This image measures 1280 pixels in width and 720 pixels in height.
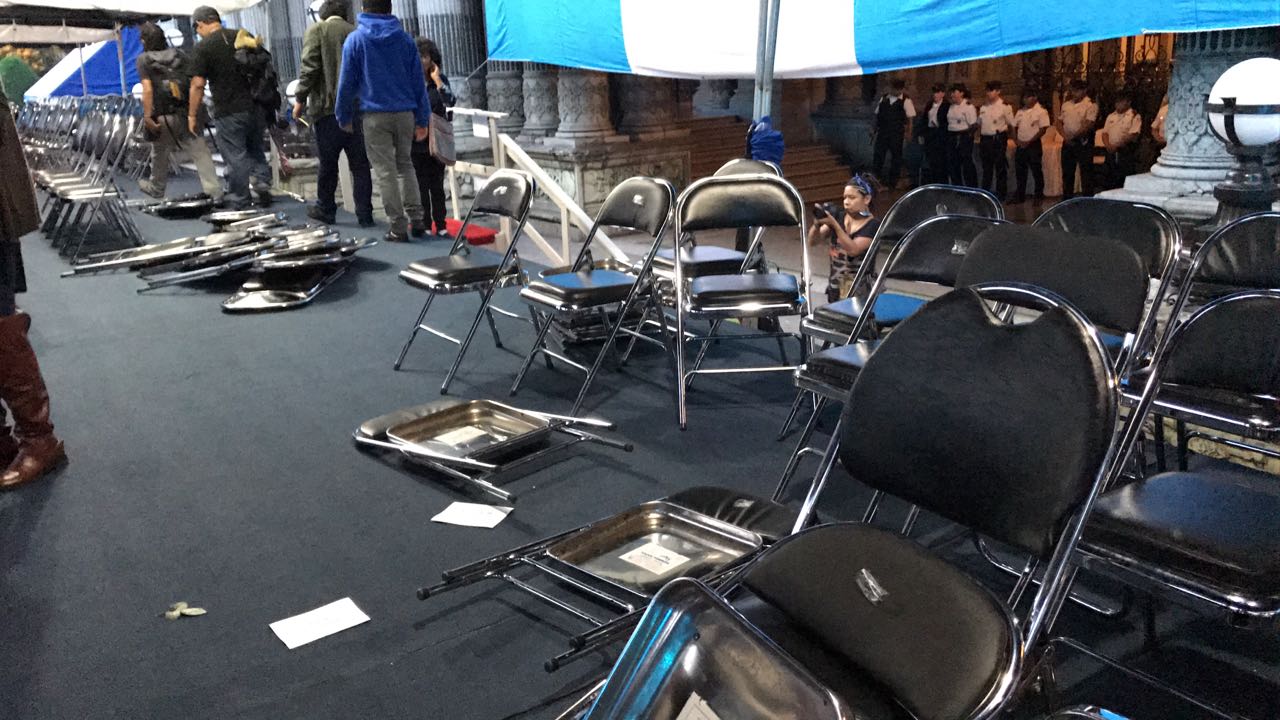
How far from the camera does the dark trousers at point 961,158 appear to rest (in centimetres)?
1209

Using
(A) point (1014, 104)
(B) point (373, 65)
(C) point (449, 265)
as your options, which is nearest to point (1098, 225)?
(C) point (449, 265)

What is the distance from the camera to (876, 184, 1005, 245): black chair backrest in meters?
3.62

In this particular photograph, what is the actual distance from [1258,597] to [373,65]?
20.2 ft

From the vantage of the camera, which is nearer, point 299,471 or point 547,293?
→ point 299,471

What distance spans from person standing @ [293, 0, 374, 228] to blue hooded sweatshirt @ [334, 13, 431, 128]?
1.51 ft

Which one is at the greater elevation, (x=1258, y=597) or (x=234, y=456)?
(x=1258, y=597)

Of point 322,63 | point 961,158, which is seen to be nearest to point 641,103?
point 961,158

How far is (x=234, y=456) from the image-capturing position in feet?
12.3

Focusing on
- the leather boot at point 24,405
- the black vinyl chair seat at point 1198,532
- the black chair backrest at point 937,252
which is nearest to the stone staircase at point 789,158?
the black chair backrest at point 937,252

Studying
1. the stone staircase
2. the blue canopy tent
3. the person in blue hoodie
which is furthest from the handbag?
the blue canopy tent

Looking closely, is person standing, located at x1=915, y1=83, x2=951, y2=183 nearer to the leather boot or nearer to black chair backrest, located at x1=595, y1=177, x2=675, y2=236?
black chair backrest, located at x1=595, y1=177, x2=675, y2=236

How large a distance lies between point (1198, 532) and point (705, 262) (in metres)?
2.85

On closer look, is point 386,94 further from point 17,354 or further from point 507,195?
point 17,354

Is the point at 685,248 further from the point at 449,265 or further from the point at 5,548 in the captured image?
the point at 5,548
